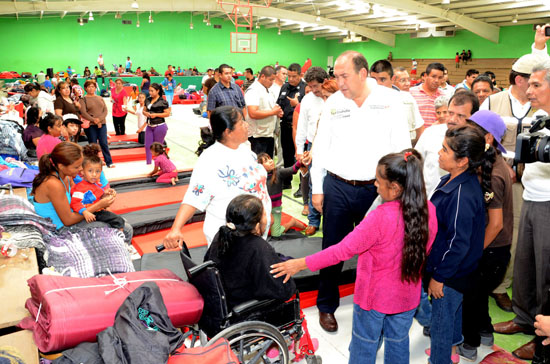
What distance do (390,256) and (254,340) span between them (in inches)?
30.7

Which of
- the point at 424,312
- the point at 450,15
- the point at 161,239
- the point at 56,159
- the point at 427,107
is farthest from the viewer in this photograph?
the point at 450,15

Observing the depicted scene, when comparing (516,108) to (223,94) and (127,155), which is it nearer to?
(223,94)

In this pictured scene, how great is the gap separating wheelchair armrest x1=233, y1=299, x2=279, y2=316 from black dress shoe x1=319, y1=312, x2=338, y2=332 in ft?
2.78

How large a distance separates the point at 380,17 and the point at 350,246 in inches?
865

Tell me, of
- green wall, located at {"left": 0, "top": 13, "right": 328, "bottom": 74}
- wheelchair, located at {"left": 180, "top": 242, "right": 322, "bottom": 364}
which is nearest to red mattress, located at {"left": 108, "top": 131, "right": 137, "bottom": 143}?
wheelchair, located at {"left": 180, "top": 242, "right": 322, "bottom": 364}

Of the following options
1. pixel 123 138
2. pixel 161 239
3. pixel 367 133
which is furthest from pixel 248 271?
pixel 123 138

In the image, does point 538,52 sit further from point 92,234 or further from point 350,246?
point 92,234

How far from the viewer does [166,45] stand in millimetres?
25297

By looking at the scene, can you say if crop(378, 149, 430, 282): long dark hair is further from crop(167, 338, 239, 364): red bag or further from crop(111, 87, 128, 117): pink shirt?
crop(111, 87, 128, 117): pink shirt

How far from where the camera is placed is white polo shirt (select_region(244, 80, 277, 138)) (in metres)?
5.35

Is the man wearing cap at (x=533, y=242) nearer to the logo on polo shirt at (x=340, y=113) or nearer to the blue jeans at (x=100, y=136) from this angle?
the logo on polo shirt at (x=340, y=113)

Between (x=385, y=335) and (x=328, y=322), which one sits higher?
(x=385, y=335)

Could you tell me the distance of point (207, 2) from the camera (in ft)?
61.5

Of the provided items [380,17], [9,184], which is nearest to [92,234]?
[9,184]
